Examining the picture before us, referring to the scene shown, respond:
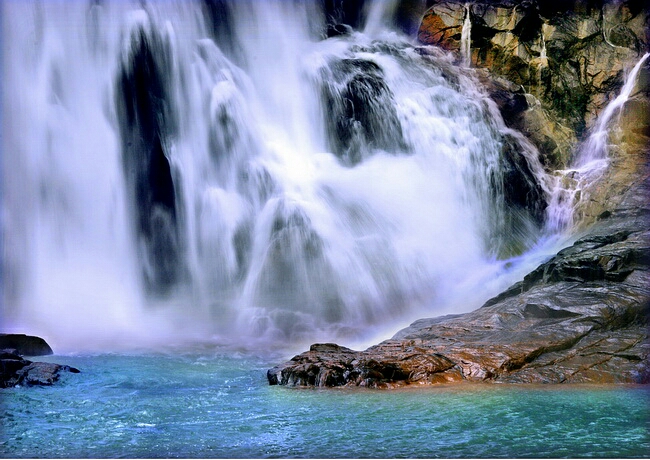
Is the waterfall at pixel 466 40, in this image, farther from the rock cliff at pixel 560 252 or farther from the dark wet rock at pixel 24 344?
the dark wet rock at pixel 24 344

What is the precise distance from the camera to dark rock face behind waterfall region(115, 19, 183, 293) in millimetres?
16984

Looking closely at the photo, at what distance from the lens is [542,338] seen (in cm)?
975

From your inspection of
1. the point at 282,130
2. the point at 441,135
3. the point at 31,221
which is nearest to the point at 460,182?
the point at 441,135

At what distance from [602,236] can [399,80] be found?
838 cm

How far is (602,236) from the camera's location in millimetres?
12859

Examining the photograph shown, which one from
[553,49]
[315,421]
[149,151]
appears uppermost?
[553,49]

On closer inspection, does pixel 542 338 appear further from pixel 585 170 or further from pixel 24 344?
pixel 585 170

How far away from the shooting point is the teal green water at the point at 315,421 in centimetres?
588

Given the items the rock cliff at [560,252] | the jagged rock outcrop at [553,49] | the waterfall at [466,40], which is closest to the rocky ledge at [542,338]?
the rock cliff at [560,252]

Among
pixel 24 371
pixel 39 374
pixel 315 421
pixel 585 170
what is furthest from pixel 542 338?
pixel 585 170

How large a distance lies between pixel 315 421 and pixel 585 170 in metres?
14.3

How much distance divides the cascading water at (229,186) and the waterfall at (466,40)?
4.33ft

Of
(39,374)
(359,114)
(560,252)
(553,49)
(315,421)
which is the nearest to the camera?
(315,421)

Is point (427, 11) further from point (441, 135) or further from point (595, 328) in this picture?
point (595, 328)
